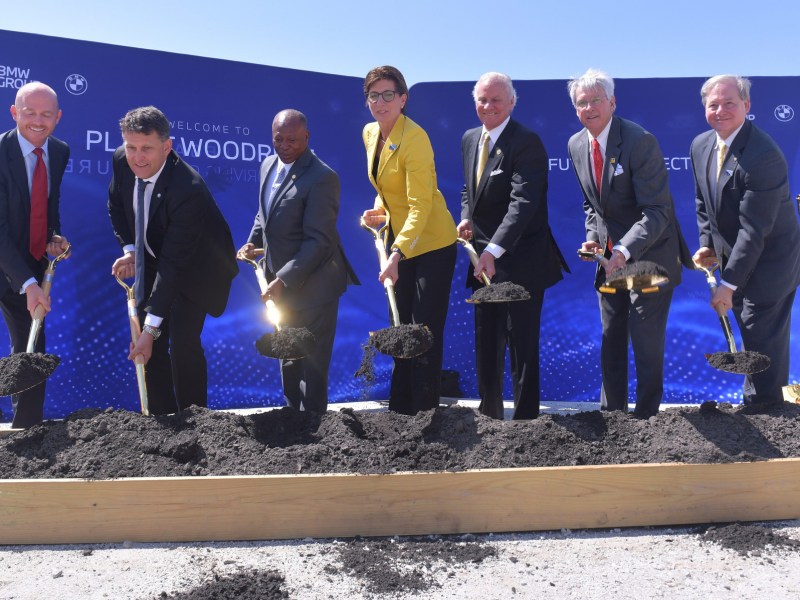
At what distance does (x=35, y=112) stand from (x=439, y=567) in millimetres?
3396

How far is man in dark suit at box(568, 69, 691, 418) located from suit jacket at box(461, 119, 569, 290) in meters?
0.26

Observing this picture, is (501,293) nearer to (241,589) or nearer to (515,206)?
(515,206)

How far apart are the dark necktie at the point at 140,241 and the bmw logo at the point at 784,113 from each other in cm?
498

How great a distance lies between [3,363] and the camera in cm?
323

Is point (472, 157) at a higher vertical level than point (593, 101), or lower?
lower

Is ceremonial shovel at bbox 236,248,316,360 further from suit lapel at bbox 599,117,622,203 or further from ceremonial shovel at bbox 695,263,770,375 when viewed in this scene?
ceremonial shovel at bbox 695,263,770,375

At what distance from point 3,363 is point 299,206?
64.1 inches

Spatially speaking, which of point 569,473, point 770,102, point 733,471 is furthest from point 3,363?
point 770,102

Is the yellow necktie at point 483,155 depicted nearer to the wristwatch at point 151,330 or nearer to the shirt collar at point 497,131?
the shirt collar at point 497,131

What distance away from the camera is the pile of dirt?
2893mm

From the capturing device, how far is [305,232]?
383 centimetres

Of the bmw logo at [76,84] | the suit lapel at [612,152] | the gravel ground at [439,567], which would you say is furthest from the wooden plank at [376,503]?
the bmw logo at [76,84]

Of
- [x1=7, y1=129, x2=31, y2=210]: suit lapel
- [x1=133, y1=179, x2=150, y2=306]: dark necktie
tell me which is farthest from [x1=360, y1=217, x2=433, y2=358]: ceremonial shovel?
[x1=7, y1=129, x2=31, y2=210]: suit lapel

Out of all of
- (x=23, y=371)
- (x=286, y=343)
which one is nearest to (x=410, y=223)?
(x=286, y=343)
